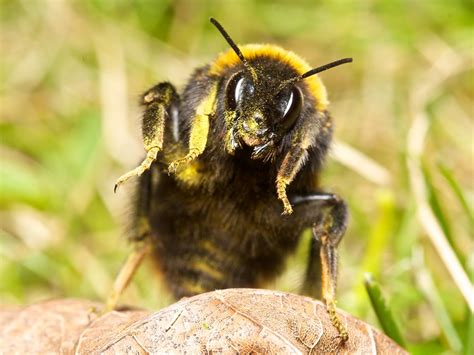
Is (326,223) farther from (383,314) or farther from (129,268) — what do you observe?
(129,268)

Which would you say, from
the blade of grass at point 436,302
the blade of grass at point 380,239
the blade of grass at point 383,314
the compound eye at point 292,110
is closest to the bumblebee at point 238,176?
the compound eye at point 292,110

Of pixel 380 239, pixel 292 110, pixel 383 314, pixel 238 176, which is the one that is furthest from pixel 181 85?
pixel 383 314

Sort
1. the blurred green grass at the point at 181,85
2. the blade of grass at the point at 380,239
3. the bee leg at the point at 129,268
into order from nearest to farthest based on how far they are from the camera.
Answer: the bee leg at the point at 129,268 → the blade of grass at the point at 380,239 → the blurred green grass at the point at 181,85

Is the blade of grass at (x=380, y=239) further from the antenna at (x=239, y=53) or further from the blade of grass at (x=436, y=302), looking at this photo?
the antenna at (x=239, y=53)

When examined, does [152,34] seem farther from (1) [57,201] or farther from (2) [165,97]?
(2) [165,97]

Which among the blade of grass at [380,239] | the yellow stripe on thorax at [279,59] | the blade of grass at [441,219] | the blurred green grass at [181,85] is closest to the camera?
the yellow stripe on thorax at [279,59]

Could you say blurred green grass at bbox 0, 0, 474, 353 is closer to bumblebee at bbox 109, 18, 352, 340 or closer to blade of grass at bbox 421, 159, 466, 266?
blade of grass at bbox 421, 159, 466, 266

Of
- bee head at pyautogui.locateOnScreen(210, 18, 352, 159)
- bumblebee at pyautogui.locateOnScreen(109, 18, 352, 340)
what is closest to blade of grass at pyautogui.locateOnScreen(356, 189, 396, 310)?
bumblebee at pyautogui.locateOnScreen(109, 18, 352, 340)

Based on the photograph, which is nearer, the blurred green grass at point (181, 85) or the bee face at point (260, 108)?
the bee face at point (260, 108)

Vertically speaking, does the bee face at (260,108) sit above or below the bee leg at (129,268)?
above
